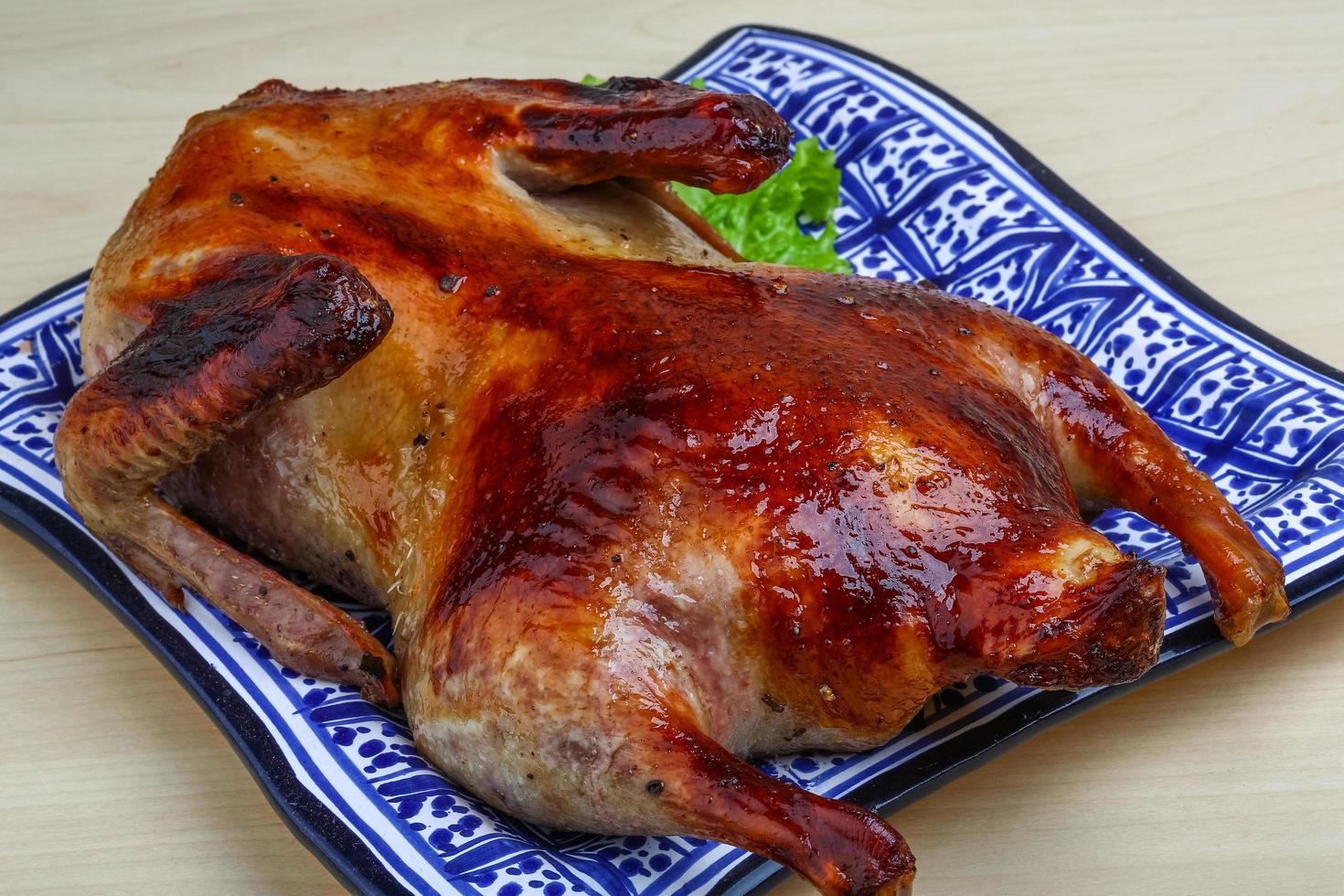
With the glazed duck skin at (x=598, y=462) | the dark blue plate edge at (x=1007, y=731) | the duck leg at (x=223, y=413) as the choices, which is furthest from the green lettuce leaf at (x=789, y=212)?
the duck leg at (x=223, y=413)

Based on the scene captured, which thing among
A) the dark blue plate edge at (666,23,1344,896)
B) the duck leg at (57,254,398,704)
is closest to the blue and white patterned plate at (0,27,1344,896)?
the dark blue plate edge at (666,23,1344,896)

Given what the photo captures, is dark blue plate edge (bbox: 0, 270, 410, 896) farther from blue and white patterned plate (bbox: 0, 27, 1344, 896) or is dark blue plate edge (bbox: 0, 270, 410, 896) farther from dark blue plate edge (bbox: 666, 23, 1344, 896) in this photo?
dark blue plate edge (bbox: 666, 23, 1344, 896)

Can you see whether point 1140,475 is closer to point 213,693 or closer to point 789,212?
point 789,212

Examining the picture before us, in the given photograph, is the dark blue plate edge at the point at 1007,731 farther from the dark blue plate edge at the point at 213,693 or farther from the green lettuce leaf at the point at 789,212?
the green lettuce leaf at the point at 789,212

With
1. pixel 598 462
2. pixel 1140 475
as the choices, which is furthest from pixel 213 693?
pixel 1140 475

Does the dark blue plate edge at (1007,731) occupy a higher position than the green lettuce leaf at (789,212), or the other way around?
the green lettuce leaf at (789,212)

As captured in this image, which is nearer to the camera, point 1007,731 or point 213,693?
point 1007,731

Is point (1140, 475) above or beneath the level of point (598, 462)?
beneath
